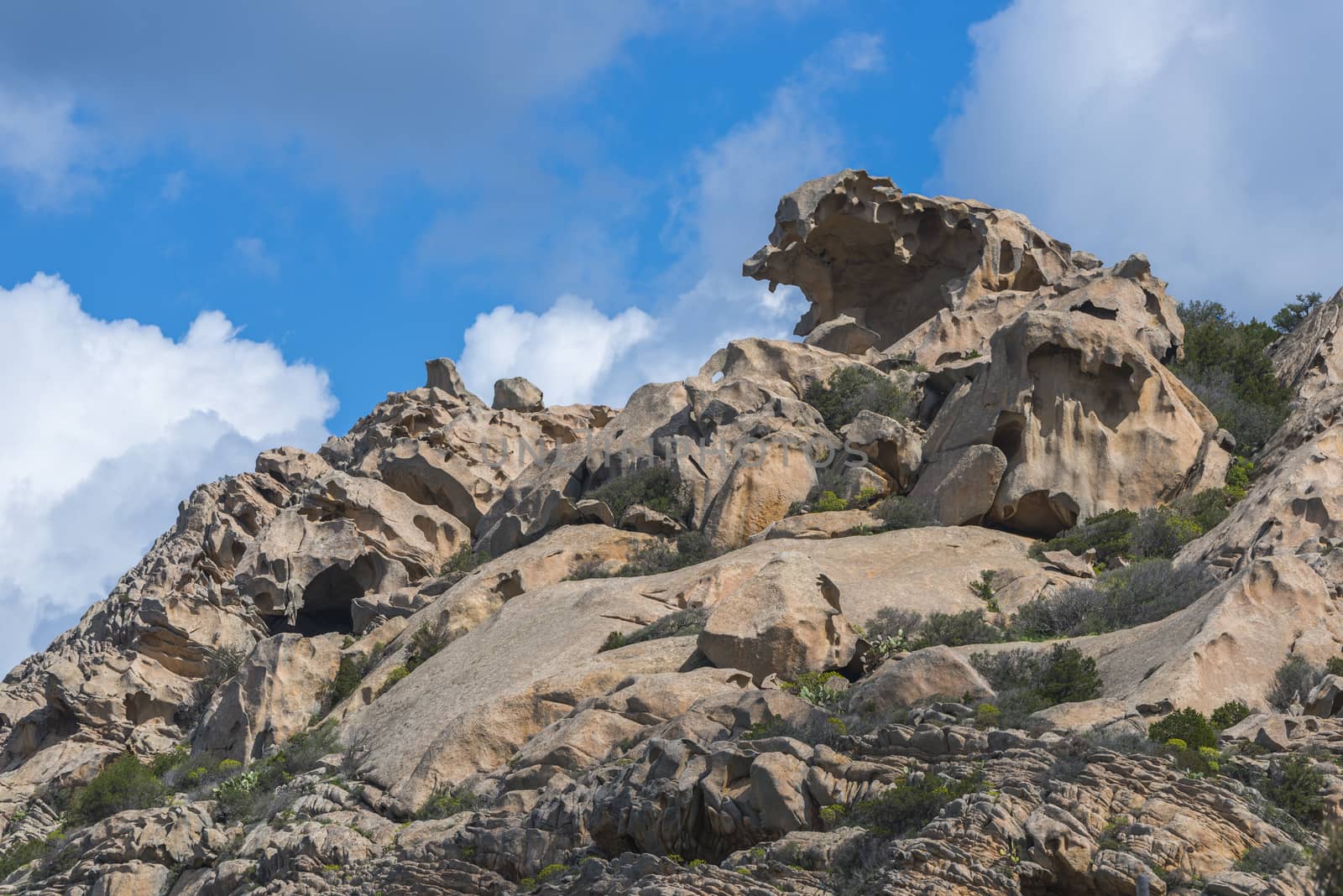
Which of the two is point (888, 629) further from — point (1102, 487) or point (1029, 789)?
point (1029, 789)

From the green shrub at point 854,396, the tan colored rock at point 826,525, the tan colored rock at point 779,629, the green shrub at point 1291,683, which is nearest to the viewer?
the green shrub at point 1291,683

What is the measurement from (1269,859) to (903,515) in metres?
20.1

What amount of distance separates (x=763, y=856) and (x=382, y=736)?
13.3 meters

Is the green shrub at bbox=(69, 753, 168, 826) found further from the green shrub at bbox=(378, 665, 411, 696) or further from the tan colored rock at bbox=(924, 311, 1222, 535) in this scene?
the tan colored rock at bbox=(924, 311, 1222, 535)

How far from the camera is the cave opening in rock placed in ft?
151

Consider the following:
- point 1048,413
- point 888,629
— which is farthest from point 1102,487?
point 888,629

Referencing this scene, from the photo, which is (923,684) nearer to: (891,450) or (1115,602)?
(1115,602)

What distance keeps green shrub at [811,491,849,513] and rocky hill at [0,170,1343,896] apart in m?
0.24

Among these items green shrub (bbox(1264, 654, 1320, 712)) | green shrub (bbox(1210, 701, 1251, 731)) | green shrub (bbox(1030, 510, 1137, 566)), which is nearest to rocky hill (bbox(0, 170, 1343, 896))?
green shrub (bbox(1210, 701, 1251, 731))

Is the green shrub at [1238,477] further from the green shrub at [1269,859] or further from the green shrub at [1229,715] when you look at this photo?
the green shrub at [1269,859]

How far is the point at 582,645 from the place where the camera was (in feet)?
101

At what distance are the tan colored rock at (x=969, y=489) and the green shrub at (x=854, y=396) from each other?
4436mm

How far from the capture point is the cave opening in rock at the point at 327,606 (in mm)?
45906

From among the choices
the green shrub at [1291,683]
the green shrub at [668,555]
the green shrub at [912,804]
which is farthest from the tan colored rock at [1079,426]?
the green shrub at [912,804]
